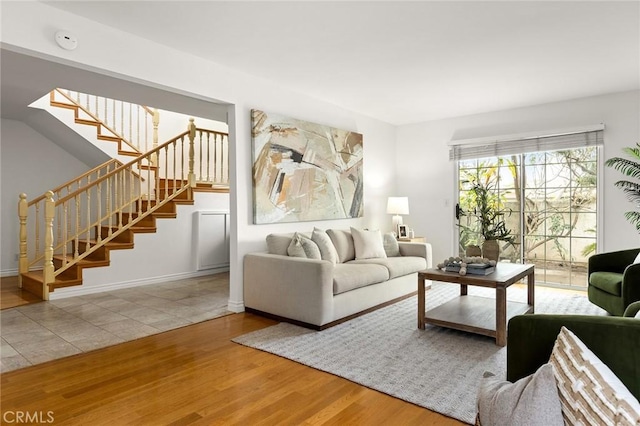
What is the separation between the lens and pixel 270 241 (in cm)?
404

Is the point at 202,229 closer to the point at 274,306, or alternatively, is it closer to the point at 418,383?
the point at 274,306

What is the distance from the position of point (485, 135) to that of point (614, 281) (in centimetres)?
305

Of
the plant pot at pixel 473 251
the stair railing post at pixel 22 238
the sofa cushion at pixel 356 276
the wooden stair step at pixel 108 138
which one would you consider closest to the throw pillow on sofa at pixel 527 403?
the sofa cushion at pixel 356 276

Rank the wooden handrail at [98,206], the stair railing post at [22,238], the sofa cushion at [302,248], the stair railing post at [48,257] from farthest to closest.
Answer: the stair railing post at [22,238]
the wooden handrail at [98,206]
the stair railing post at [48,257]
the sofa cushion at [302,248]

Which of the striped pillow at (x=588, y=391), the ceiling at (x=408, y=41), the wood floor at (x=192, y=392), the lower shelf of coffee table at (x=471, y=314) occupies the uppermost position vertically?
the ceiling at (x=408, y=41)

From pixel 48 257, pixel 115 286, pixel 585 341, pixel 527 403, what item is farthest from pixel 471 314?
pixel 48 257

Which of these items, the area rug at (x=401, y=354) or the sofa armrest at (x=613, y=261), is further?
the sofa armrest at (x=613, y=261)

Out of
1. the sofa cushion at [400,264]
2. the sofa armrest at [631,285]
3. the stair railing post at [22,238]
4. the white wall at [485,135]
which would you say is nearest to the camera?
the sofa armrest at [631,285]

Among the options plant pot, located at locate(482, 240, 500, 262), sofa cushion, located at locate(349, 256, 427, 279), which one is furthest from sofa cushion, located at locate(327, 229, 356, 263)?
plant pot, located at locate(482, 240, 500, 262)

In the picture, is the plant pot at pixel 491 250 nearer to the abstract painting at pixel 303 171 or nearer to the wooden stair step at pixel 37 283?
the abstract painting at pixel 303 171

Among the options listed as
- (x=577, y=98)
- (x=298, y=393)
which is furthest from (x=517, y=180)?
(x=298, y=393)

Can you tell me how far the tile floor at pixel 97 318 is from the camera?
299 cm

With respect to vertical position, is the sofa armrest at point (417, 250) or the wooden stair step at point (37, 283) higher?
the sofa armrest at point (417, 250)

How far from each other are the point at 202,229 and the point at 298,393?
167 inches
